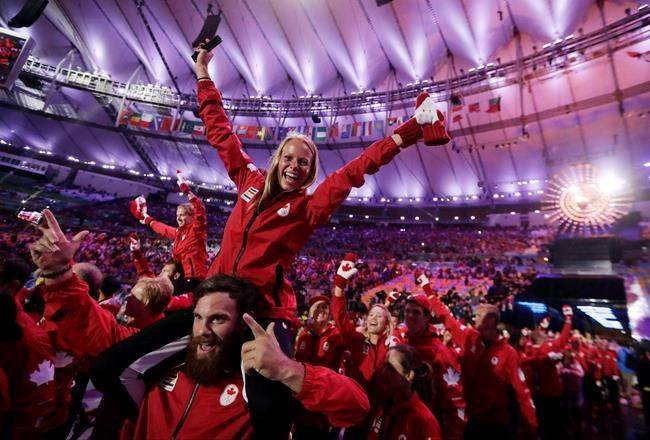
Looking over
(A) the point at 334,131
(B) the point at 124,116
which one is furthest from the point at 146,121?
(A) the point at 334,131

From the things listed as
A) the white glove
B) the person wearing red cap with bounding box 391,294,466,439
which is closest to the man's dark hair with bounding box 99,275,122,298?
the person wearing red cap with bounding box 391,294,466,439

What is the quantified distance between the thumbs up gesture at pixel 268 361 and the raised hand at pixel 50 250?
1167 mm

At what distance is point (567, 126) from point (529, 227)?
7.36 m

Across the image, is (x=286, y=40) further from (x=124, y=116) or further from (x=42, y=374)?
(x=42, y=374)

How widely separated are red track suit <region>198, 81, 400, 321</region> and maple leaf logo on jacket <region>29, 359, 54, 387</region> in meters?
1.39

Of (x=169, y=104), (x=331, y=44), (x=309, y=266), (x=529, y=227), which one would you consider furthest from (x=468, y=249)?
(x=169, y=104)

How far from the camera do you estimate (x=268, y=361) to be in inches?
46.1

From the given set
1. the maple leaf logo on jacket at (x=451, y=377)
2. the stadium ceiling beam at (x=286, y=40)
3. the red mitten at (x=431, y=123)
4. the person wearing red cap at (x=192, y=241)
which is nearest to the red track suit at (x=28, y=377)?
the person wearing red cap at (x=192, y=241)

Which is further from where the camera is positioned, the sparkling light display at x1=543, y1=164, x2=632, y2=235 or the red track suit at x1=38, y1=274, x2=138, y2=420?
the sparkling light display at x1=543, y1=164, x2=632, y2=235

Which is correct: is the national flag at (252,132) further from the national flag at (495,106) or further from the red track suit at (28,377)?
the red track suit at (28,377)

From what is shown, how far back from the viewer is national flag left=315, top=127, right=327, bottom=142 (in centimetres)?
2255

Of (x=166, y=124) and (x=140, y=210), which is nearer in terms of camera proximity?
(x=140, y=210)

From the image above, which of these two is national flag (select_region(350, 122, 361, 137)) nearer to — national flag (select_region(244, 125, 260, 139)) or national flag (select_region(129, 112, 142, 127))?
national flag (select_region(244, 125, 260, 139))

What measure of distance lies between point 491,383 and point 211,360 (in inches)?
145
